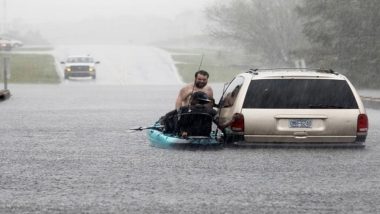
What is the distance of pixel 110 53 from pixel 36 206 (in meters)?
66.5

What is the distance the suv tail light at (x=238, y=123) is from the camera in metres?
12.9

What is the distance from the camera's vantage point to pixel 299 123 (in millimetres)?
12875

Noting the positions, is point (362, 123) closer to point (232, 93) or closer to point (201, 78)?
point (232, 93)

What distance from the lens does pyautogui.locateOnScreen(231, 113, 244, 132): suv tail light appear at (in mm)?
12859

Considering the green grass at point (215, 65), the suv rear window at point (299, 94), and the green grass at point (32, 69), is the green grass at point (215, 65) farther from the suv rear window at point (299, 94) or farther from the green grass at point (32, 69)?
the suv rear window at point (299, 94)

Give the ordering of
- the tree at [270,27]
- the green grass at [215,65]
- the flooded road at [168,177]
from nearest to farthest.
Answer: the flooded road at [168,177] → the green grass at [215,65] → the tree at [270,27]

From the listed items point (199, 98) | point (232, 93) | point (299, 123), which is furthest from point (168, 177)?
point (232, 93)

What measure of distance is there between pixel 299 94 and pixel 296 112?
0.41 metres

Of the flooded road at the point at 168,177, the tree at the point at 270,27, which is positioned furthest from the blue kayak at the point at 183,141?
the tree at the point at 270,27

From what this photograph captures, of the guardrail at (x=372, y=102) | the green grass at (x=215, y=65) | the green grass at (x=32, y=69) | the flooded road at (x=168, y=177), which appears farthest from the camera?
the green grass at (x=215, y=65)

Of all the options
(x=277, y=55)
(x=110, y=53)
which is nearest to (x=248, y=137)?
(x=277, y=55)

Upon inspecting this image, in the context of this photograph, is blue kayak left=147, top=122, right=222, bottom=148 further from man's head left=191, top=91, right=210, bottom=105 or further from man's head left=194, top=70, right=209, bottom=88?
man's head left=194, top=70, right=209, bottom=88

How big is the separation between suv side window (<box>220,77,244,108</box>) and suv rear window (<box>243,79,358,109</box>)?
497mm

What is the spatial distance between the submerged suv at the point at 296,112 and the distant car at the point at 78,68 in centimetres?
3728
